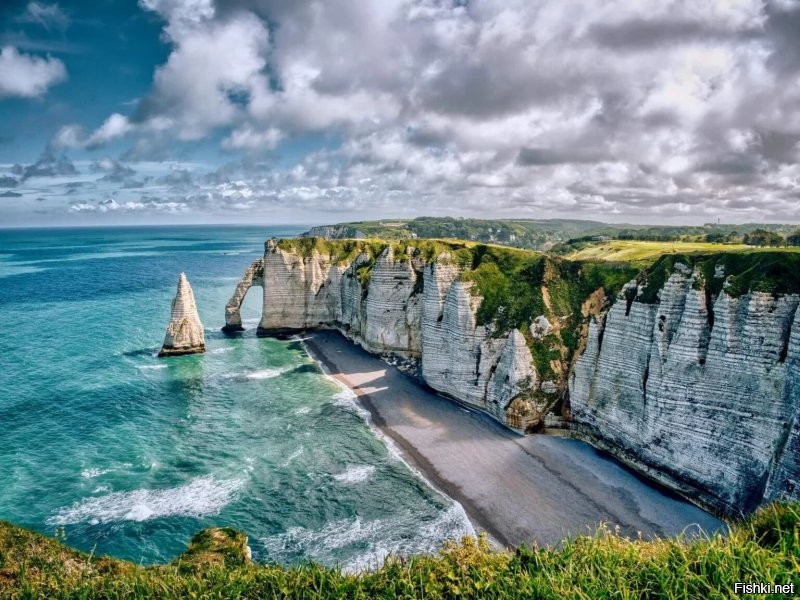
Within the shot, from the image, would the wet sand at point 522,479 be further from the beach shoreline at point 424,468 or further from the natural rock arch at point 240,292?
the natural rock arch at point 240,292

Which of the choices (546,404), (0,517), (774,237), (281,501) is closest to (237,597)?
(281,501)

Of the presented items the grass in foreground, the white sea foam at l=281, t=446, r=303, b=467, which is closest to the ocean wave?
the white sea foam at l=281, t=446, r=303, b=467

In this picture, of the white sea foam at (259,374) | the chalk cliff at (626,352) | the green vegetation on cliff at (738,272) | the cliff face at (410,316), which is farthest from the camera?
the white sea foam at (259,374)

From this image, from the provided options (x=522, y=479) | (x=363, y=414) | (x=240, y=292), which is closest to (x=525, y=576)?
(x=522, y=479)

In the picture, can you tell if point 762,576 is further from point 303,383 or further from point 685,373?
point 303,383

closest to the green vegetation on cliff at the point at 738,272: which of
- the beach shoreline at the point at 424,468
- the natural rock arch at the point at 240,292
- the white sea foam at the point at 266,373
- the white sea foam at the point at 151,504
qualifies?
the beach shoreline at the point at 424,468

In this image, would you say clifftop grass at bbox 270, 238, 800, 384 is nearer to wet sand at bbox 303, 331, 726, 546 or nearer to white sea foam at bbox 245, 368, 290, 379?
wet sand at bbox 303, 331, 726, 546
